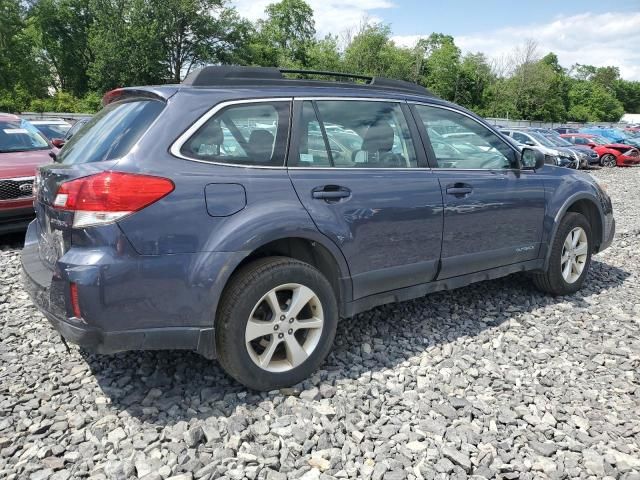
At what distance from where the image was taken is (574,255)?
491 cm

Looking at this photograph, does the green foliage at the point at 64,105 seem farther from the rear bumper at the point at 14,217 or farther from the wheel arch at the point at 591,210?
the wheel arch at the point at 591,210

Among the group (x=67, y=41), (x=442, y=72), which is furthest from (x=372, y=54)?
(x=67, y=41)

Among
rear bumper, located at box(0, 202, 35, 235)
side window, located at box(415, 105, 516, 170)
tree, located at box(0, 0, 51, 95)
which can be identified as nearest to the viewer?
side window, located at box(415, 105, 516, 170)

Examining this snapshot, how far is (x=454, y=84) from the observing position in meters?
72.6

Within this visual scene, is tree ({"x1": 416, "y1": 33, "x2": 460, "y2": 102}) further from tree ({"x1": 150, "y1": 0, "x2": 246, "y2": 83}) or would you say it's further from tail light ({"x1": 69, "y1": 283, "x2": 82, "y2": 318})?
tail light ({"x1": 69, "y1": 283, "x2": 82, "y2": 318})

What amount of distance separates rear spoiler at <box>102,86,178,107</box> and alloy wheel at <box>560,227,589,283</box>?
11.8 feet

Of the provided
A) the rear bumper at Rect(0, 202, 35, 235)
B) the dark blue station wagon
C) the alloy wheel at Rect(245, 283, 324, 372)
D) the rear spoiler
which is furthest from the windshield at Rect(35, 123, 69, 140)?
the alloy wheel at Rect(245, 283, 324, 372)

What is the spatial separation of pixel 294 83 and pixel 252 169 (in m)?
0.75

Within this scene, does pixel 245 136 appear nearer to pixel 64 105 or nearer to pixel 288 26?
pixel 64 105

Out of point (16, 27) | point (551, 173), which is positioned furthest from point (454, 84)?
point (551, 173)

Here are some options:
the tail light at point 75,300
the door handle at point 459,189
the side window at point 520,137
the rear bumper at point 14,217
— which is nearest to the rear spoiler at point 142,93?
the tail light at point 75,300

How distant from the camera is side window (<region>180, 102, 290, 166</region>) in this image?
285 cm

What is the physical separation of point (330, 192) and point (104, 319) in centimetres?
141

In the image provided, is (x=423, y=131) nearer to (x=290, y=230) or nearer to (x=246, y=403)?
(x=290, y=230)
